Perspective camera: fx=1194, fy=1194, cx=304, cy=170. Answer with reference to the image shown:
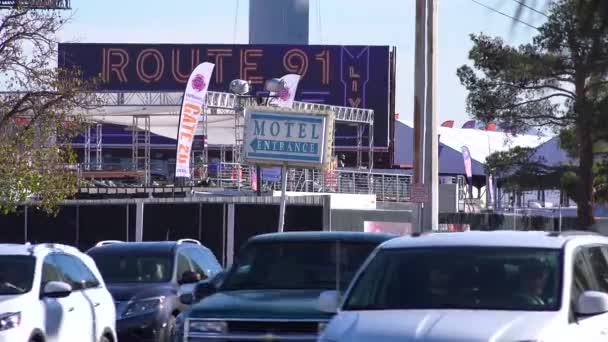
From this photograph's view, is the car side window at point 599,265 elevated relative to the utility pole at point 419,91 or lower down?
lower down

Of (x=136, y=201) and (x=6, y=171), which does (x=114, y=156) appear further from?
(x=6, y=171)

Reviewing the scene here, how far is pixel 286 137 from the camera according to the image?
931 inches

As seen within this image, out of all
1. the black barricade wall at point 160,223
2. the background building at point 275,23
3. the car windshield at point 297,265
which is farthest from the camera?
the background building at point 275,23

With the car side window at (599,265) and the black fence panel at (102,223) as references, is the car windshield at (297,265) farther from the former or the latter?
the black fence panel at (102,223)

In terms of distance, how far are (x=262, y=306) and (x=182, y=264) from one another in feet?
20.9

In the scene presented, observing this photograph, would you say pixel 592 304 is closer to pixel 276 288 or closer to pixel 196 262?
pixel 276 288

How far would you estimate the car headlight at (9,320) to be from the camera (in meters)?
11.1

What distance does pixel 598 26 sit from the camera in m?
5.86

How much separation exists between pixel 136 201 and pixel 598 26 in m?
25.4

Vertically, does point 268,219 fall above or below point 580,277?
below

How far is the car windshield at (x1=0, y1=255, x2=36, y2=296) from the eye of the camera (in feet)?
39.7

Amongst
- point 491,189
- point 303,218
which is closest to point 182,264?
point 303,218

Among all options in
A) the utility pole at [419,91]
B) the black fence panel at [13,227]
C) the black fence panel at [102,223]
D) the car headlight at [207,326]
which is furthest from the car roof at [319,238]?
the black fence panel at [13,227]

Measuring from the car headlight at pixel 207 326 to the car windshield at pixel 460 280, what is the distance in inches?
86.0
